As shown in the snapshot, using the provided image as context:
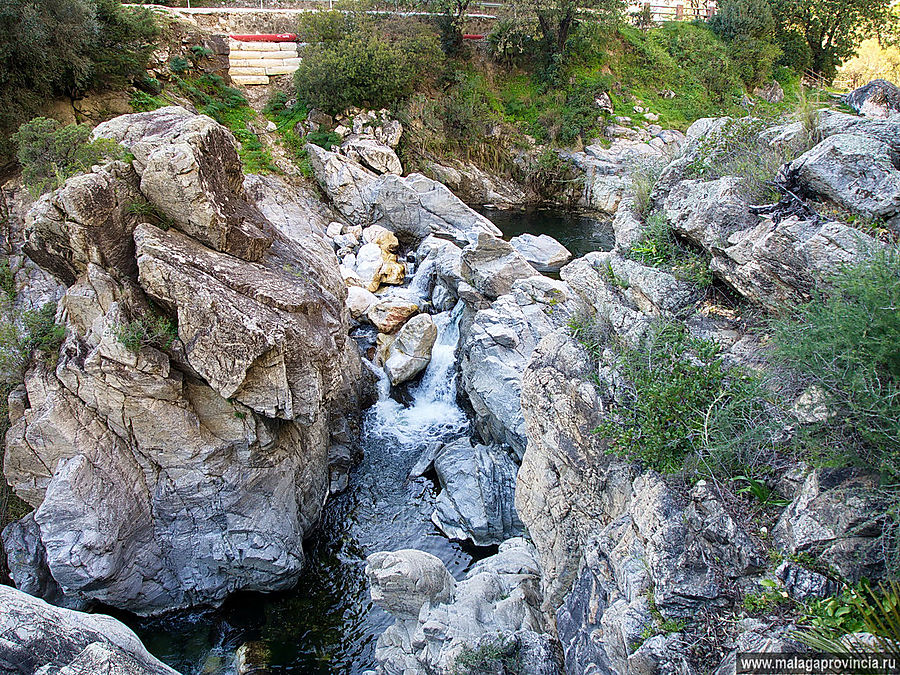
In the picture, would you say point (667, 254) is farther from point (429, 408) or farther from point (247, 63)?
point (247, 63)

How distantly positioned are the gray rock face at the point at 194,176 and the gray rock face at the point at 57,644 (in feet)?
22.6

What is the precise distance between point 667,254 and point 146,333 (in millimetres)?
9267

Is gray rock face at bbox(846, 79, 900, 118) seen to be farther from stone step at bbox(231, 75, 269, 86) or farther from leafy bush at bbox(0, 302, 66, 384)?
stone step at bbox(231, 75, 269, 86)

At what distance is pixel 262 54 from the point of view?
31.1m

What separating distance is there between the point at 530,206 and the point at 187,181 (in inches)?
995

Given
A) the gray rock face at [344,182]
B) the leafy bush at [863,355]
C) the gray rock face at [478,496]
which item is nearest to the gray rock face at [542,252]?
the gray rock face at [344,182]

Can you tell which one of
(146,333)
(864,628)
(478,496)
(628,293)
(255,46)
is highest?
(255,46)

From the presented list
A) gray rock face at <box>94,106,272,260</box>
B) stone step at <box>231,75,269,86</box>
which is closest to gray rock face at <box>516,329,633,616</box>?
gray rock face at <box>94,106,272,260</box>

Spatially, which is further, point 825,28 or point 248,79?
point 825,28

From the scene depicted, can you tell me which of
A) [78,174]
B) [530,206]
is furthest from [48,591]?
[530,206]

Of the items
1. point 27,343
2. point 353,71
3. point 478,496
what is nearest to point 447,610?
point 478,496

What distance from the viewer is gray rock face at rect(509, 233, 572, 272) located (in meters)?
23.2

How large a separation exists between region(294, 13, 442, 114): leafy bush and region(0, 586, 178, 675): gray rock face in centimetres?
2751

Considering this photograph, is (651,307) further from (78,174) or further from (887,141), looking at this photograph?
(78,174)
